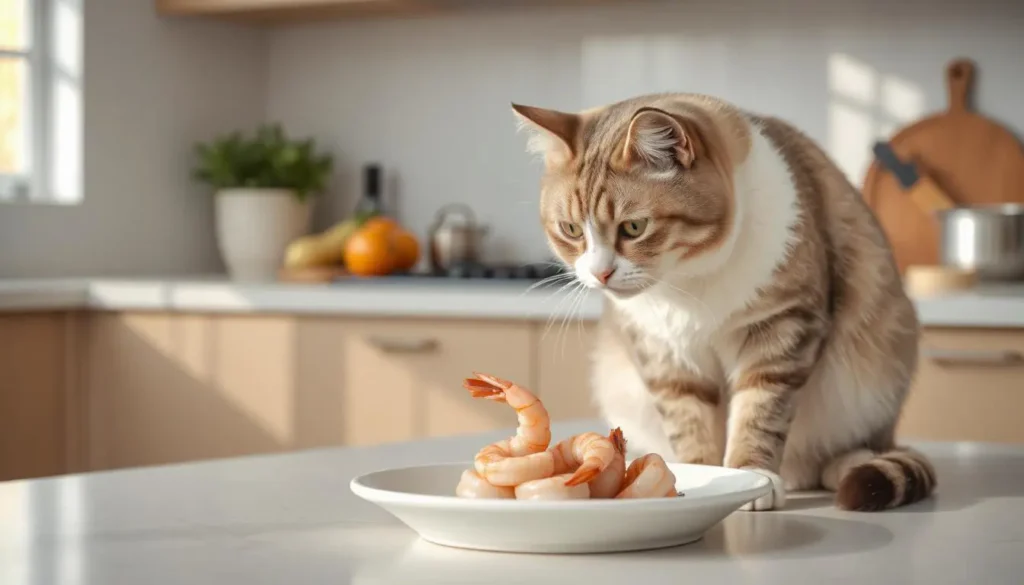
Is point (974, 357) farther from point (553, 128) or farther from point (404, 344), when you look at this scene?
point (553, 128)

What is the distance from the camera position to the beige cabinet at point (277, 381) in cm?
311

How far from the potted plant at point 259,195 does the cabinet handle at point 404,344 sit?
0.74 meters

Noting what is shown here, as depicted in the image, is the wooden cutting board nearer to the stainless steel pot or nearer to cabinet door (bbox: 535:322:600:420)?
the stainless steel pot

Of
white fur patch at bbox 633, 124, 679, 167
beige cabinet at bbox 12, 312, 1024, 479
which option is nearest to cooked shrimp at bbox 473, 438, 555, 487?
white fur patch at bbox 633, 124, 679, 167

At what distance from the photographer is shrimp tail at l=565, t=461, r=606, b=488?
0.92 meters

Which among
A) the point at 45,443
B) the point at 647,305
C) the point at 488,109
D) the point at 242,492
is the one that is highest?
the point at 488,109

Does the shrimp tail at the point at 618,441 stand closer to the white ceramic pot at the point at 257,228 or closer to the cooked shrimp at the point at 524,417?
the cooked shrimp at the point at 524,417

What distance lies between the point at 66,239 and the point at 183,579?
301 cm

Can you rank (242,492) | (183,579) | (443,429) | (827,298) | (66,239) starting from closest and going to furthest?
(183,579)
(242,492)
(827,298)
(443,429)
(66,239)

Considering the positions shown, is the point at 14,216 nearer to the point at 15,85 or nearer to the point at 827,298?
the point at 15,85

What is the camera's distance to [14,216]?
355 centimetres

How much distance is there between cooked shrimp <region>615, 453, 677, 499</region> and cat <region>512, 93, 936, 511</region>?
0.22 meters

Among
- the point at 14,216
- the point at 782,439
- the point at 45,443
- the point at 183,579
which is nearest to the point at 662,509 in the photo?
the point at 183,579

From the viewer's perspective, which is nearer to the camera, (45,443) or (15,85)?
(45,443)
